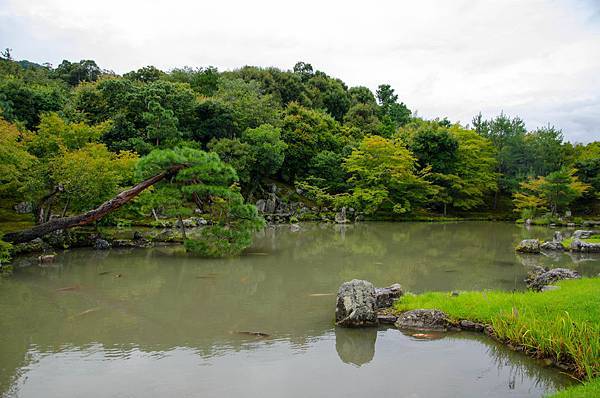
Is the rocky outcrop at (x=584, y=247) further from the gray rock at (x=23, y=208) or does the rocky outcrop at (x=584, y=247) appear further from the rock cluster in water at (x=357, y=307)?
the gray rock at (x=23, y=208)

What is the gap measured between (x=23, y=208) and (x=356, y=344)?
18133 millimetres

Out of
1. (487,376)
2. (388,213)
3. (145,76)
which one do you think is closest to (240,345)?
(487,376)

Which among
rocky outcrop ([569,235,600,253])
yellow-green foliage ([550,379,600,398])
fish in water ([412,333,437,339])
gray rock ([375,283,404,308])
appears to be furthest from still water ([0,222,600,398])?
rocky outcrop ([569,235,600,253])

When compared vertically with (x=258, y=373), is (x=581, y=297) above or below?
above

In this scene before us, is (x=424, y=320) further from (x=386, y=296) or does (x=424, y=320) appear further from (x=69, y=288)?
(x=69, y=288)

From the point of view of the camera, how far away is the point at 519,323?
259 inches

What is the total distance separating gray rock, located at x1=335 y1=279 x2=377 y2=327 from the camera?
24.5ft

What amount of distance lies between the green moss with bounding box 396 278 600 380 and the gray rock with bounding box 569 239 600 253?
8345mm

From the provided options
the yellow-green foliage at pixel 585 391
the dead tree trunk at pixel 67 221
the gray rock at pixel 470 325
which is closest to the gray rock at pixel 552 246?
the gray rock at pixel 470 325

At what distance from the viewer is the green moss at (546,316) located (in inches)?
217

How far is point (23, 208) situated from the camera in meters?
19.4

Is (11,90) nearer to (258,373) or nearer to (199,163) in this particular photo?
(199,163)

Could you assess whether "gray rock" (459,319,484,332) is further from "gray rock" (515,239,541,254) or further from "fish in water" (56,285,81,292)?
"gray rock" (515,239,541,254)

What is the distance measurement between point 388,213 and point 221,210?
60.9 ft
